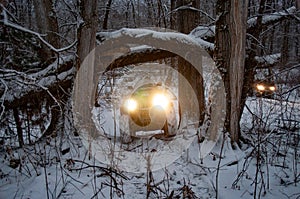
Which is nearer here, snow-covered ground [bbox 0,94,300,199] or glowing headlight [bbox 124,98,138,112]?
snow-covered ground [bbox 0,94,300,199]

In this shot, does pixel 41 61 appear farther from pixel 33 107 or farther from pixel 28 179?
pixel 28 179

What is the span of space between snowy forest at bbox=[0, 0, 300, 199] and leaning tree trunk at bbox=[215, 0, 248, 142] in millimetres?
19

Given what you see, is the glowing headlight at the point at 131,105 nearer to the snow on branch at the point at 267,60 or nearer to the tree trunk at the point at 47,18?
the tree trunk at the point at 47,18

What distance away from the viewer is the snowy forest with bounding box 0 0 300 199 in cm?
355

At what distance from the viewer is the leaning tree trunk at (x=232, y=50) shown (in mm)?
4449

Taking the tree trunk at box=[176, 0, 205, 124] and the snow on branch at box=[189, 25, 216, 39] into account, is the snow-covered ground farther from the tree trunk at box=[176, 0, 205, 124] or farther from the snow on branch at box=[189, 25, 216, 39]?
the snow on branch at box=[189, 25, 216, 39]

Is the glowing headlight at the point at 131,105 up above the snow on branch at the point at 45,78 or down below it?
below

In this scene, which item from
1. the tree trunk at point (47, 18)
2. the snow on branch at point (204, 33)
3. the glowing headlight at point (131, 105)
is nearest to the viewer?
the glowing headlight at point (131, 105)

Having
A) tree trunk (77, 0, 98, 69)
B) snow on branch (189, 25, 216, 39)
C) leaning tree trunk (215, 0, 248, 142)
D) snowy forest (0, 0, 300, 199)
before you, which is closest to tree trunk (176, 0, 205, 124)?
snowy forest (0, 0, 300, 199)

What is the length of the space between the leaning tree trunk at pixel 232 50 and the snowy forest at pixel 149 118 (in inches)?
0.8

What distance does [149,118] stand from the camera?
597 centimetres

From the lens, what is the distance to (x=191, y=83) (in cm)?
698

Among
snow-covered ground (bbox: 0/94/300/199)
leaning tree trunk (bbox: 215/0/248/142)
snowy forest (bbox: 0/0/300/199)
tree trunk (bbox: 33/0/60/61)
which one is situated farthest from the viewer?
tree trunk (bbox: 33/0/60/61)

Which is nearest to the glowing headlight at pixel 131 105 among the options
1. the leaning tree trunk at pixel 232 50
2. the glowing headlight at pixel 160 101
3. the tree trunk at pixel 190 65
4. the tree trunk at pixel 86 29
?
the glowing headlight at pixel 160 101
